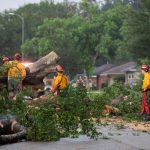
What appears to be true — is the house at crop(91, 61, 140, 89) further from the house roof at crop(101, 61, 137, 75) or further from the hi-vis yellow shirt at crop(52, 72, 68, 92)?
the hi-vis yellow shirt at crop(52, 72, 68, 92)

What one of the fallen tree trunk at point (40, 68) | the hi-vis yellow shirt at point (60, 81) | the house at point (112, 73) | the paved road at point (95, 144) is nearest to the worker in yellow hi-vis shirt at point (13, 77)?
the paved road at point (95, 144)

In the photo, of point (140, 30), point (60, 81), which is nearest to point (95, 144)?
point (60, 81)

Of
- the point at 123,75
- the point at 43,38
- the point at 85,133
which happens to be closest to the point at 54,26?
the point at 43,38

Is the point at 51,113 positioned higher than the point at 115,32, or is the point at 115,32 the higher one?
the point at 115,32

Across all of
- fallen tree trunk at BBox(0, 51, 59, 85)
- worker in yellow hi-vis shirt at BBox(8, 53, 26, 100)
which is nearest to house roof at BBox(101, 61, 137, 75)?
fallen tree trunk at BBox(0, 51, 59, 85)

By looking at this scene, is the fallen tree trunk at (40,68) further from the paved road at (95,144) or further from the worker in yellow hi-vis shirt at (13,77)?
the paved road at (95,144)

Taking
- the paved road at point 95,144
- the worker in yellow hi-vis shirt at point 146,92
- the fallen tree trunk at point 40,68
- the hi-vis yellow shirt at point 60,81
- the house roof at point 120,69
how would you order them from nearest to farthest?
the paved road at point 95,144 < the worker in yellow hi-vis shirt at point 146,92 < the hi-vis yellow shirt at point 60,81 < the fallen tree trunk at point 40,68 < the house roof at point 120,69

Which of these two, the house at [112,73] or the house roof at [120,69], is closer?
the house at [112,73]

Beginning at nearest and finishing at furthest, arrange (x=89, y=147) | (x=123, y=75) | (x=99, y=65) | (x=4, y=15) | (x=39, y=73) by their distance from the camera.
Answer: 1. (x=89, y=147)
2. (x=39, y=73)
3. (x=123, y=75)
4. (x=4, y=15)
5. (x=99, y=65)

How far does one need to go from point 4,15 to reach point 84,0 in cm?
2201

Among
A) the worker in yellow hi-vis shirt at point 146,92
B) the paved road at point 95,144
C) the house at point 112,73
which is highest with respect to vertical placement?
the house at point 112,73

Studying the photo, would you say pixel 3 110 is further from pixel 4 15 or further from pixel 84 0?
pixel 4 15

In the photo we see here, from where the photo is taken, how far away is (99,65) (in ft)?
325

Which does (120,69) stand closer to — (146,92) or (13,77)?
(146,92)
